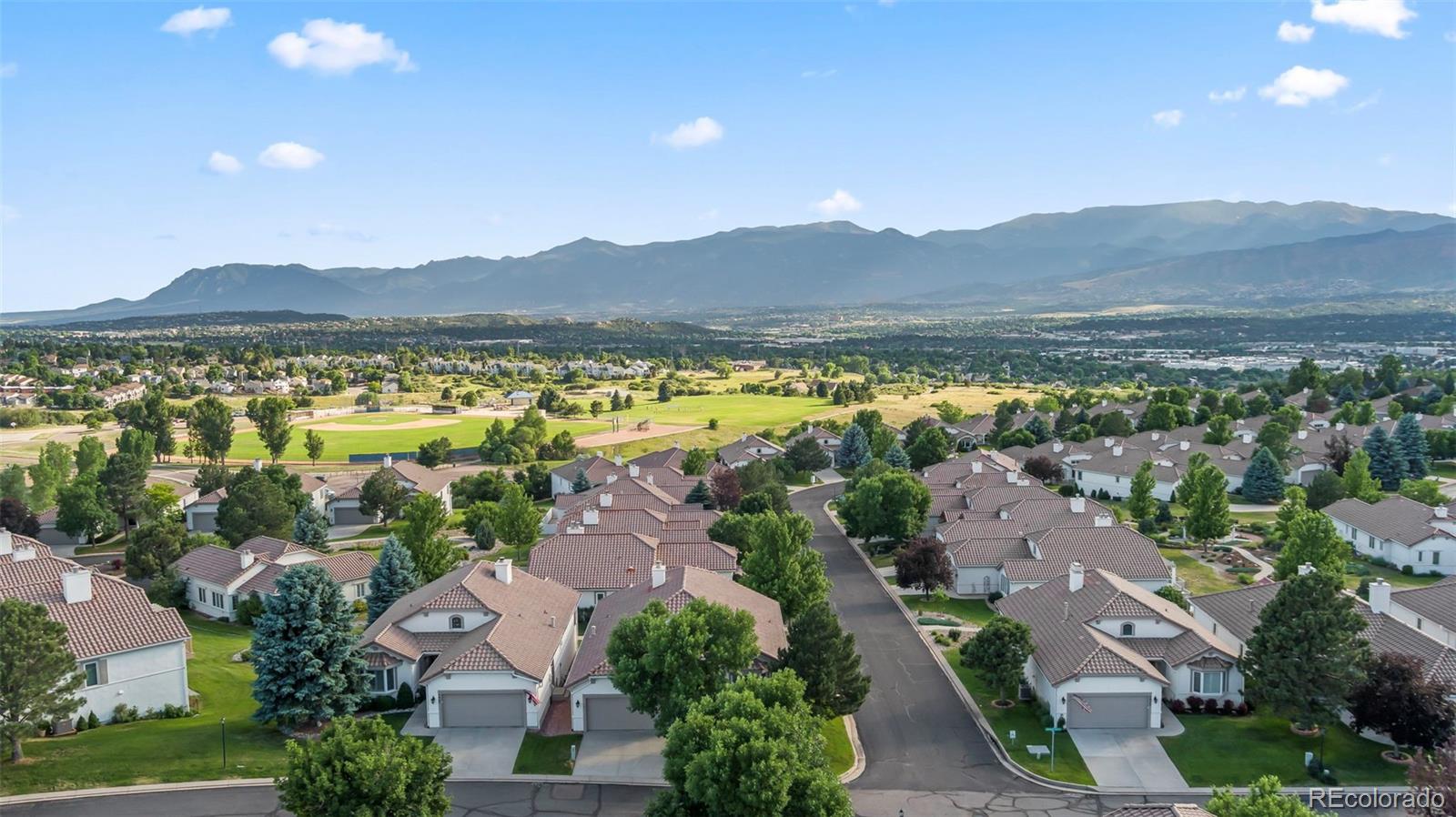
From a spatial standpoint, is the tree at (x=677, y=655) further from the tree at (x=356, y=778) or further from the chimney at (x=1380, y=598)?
the chimney at (x=1380, y=598)

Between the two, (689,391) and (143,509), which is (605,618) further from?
(689,391)

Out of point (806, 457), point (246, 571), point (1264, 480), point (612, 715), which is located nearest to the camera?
point (612, 715)

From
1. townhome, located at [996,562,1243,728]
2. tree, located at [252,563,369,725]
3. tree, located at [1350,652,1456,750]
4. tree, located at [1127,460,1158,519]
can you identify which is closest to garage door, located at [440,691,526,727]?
tree, located at [252,563,369,725]

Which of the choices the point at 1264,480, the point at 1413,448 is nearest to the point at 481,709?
the point at 1264,480

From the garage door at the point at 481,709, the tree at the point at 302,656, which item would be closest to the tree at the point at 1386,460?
the garage door at the point at 481,709

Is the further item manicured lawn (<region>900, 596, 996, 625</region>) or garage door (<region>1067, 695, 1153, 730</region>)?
manicured lawn (<region>900, 596, 996, 625</region>)

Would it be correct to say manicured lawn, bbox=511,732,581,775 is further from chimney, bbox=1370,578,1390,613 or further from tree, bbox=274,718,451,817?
chimney, bbox=1370,578,1390,613
